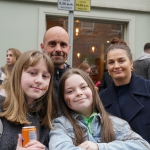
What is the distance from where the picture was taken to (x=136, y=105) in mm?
2469

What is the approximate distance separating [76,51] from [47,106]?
5.40m

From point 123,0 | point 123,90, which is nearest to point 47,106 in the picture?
point 123,90

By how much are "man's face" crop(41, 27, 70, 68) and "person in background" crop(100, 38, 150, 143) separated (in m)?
0.50

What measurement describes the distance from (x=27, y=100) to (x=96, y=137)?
62 cm

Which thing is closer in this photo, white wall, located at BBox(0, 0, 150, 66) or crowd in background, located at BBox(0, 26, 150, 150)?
crowd in background, located at BBox(0, 26, 150, 150)

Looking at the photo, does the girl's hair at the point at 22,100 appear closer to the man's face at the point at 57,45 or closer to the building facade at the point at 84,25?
the man's face at the point at 57,45

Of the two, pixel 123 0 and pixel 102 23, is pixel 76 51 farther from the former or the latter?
pixel 123 0

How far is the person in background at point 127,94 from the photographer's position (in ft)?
7.95

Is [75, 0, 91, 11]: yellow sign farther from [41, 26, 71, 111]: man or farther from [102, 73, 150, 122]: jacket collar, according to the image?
[102, 73, 150, 122]: jacket collar

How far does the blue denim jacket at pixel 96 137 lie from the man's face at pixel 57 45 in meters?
0.82

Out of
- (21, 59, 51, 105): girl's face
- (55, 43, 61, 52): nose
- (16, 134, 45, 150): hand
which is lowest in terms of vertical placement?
(16, 134, 45, 150): hand

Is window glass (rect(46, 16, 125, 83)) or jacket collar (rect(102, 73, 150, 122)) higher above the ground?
window glass (rect(46, 16, 125, 83))

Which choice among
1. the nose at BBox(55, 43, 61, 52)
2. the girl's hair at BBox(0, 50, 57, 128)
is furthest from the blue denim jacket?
the nose at BBox(55, 43, 61, 52)

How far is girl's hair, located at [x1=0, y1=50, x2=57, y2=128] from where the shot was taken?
1981 mm
